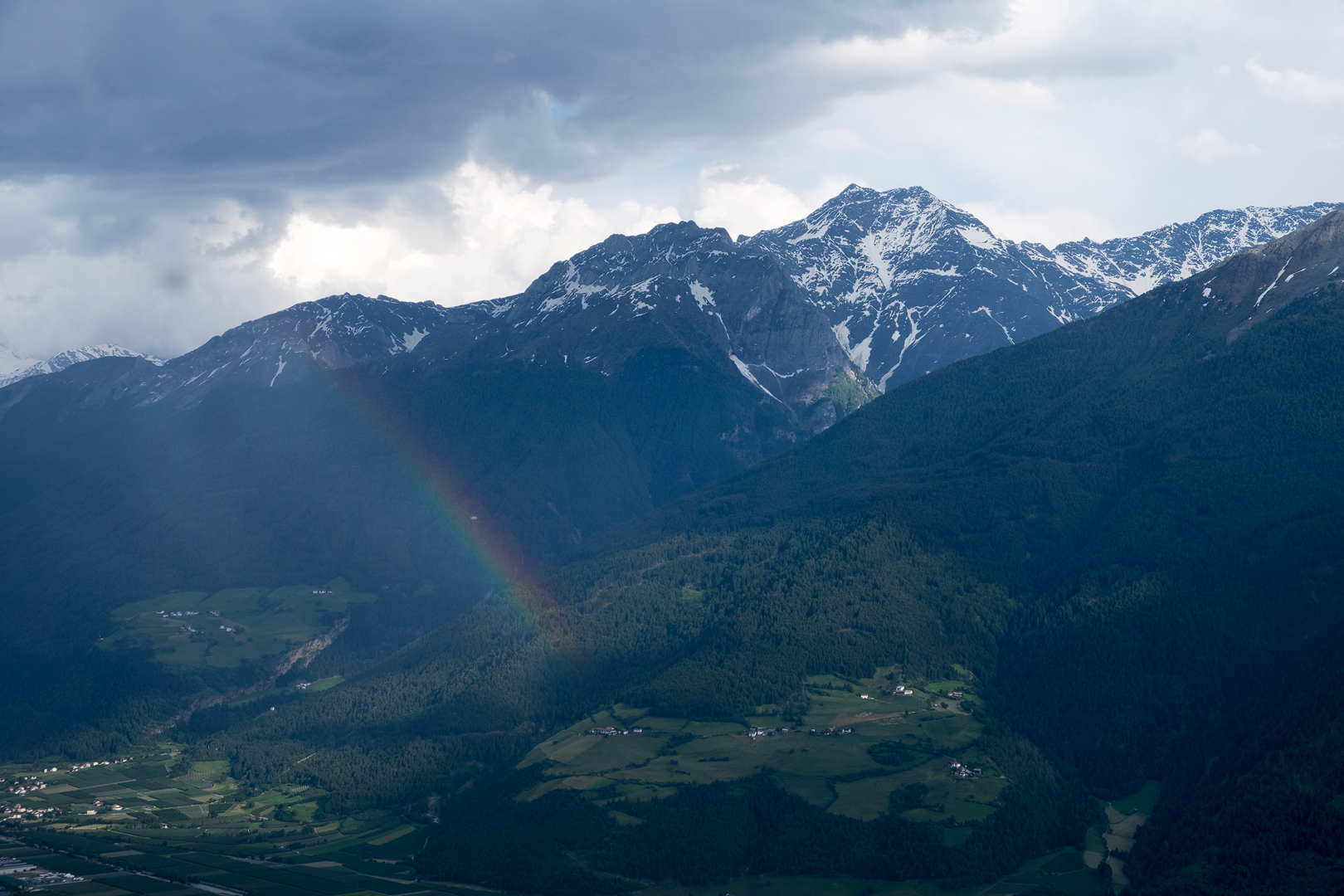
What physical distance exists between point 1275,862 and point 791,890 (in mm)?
66153

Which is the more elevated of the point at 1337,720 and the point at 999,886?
the point at 1337,720

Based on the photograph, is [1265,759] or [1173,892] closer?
[1173,892]

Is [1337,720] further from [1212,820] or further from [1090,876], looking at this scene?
[1090,876]

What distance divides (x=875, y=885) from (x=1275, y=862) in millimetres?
54784

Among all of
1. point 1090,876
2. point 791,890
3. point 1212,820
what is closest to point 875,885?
point 791,890

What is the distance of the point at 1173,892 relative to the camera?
176375 millimetres

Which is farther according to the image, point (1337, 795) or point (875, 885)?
point (875, 885)

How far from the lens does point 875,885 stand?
19838cm

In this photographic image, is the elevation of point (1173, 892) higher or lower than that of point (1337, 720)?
lower

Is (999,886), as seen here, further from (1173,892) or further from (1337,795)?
(1337,795)

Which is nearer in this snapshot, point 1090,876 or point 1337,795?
point 1337,795

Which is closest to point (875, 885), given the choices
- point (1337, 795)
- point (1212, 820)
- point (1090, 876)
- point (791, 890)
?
point (791, 890)

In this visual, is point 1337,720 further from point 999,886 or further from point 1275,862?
point 999,886

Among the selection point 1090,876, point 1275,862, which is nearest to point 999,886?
point 1090,876
